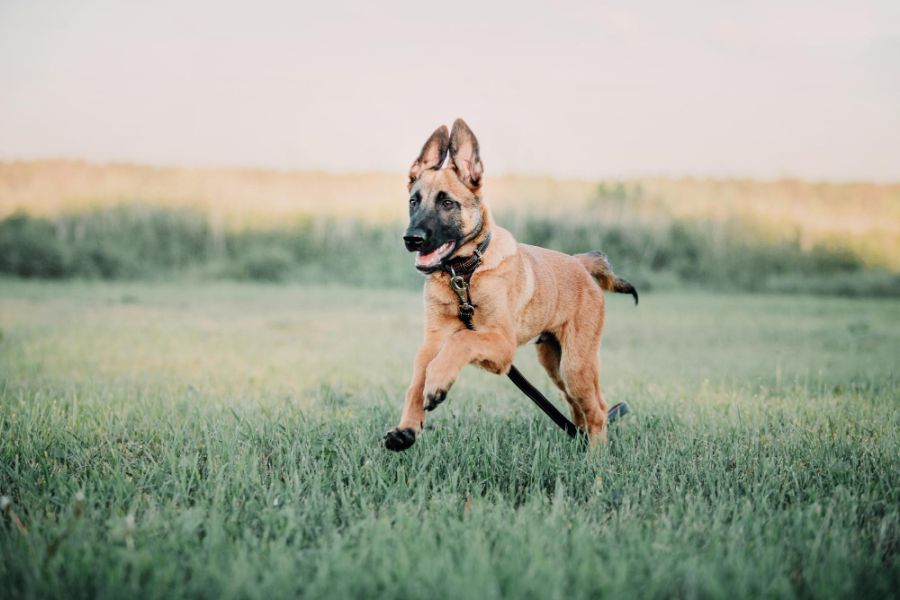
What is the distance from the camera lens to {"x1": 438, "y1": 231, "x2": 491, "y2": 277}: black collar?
464cm

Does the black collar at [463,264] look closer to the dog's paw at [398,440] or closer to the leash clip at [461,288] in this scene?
the leash clip at [461,288]

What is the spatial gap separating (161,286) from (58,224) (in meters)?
5.69

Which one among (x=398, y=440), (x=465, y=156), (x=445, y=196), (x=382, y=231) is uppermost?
(x=465, y=156)

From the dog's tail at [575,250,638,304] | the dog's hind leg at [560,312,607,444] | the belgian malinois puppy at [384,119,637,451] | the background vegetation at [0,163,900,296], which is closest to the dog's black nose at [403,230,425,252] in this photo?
the belgian malinois puppy at [384,119,637,451]

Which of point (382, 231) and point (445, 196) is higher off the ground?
point (445, 196)

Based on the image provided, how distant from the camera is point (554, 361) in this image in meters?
5.85

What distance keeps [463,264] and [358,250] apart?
62.8 ft

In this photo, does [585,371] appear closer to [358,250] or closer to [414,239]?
[414,239]

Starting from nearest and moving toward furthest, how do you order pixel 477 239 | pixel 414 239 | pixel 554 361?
pixel 414 239 → pixel 477 239 → pixel 554 361

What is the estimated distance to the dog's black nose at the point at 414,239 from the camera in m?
4.35

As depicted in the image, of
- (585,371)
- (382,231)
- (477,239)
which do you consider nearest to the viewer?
(477,239)

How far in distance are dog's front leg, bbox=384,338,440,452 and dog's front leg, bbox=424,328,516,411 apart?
0.17 metres

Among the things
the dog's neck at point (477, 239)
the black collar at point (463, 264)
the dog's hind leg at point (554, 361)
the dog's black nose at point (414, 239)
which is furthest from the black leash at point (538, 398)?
the dog's black nose at point (414, 239)

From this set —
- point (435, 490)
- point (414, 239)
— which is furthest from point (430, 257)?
point (435, 490)
